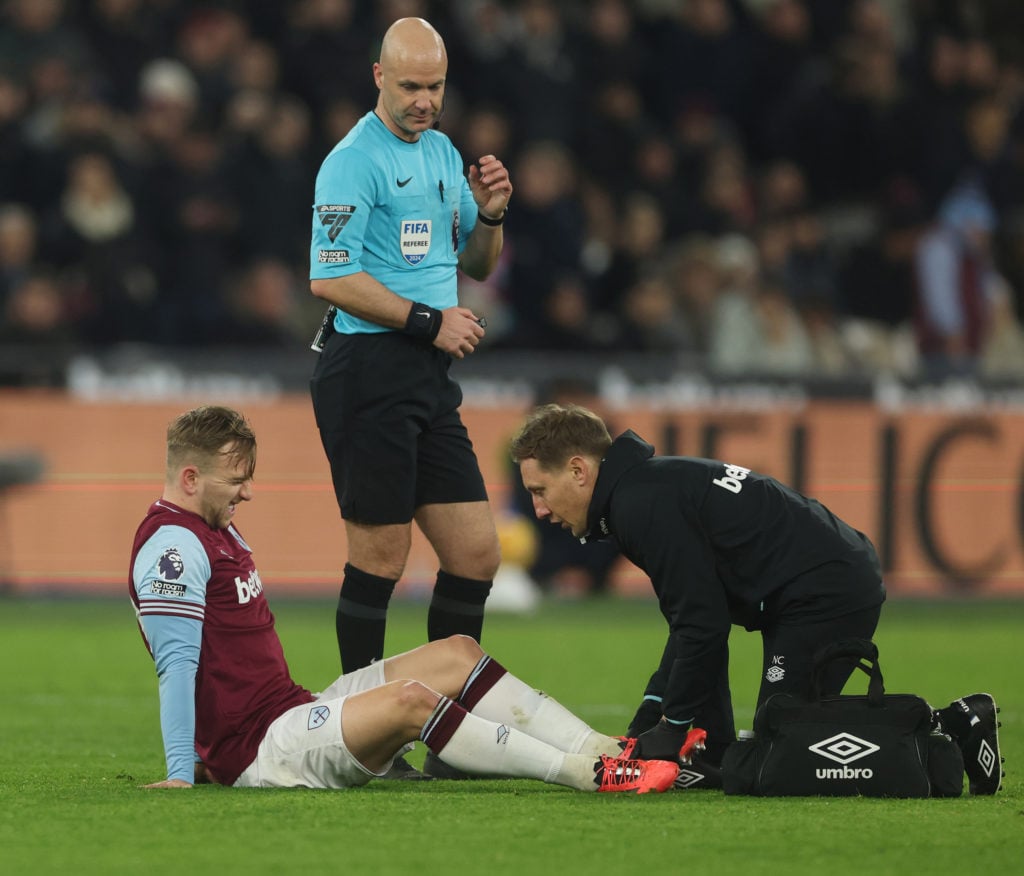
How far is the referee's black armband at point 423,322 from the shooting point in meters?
5.96

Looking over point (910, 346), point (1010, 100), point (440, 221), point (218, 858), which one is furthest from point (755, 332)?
point (218, 858)

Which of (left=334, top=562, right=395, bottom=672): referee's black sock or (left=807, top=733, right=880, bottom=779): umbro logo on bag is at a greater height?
(left=334, top=562, right=395, bottom=672): referee's black sock

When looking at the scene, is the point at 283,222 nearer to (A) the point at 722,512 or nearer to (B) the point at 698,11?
(B) the point at 698,11

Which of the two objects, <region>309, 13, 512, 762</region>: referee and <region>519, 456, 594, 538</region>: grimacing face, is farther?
<region>309, 13, 512, 762</region>: referee

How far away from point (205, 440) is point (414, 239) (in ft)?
3.93

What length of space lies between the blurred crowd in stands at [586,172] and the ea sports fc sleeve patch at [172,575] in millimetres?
7533

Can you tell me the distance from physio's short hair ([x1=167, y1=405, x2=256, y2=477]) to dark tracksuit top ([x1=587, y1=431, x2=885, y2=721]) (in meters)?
1.02

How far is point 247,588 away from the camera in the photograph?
17.5ft

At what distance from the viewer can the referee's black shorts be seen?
6.00m

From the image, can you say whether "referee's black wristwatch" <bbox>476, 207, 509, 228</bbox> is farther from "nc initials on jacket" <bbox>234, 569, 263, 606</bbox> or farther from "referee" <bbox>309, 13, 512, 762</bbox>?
"nc initials on jacket" <bbox>234, 569, 263, 606</bbox>

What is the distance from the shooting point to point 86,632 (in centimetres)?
1095

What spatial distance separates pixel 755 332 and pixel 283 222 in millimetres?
3515

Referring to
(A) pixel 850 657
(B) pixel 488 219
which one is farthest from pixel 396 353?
(A) pixel 850 657

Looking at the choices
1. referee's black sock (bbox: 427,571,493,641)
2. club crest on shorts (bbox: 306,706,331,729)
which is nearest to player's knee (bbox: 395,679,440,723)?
club crest on shorts (bbox: 306,706,331,729)
